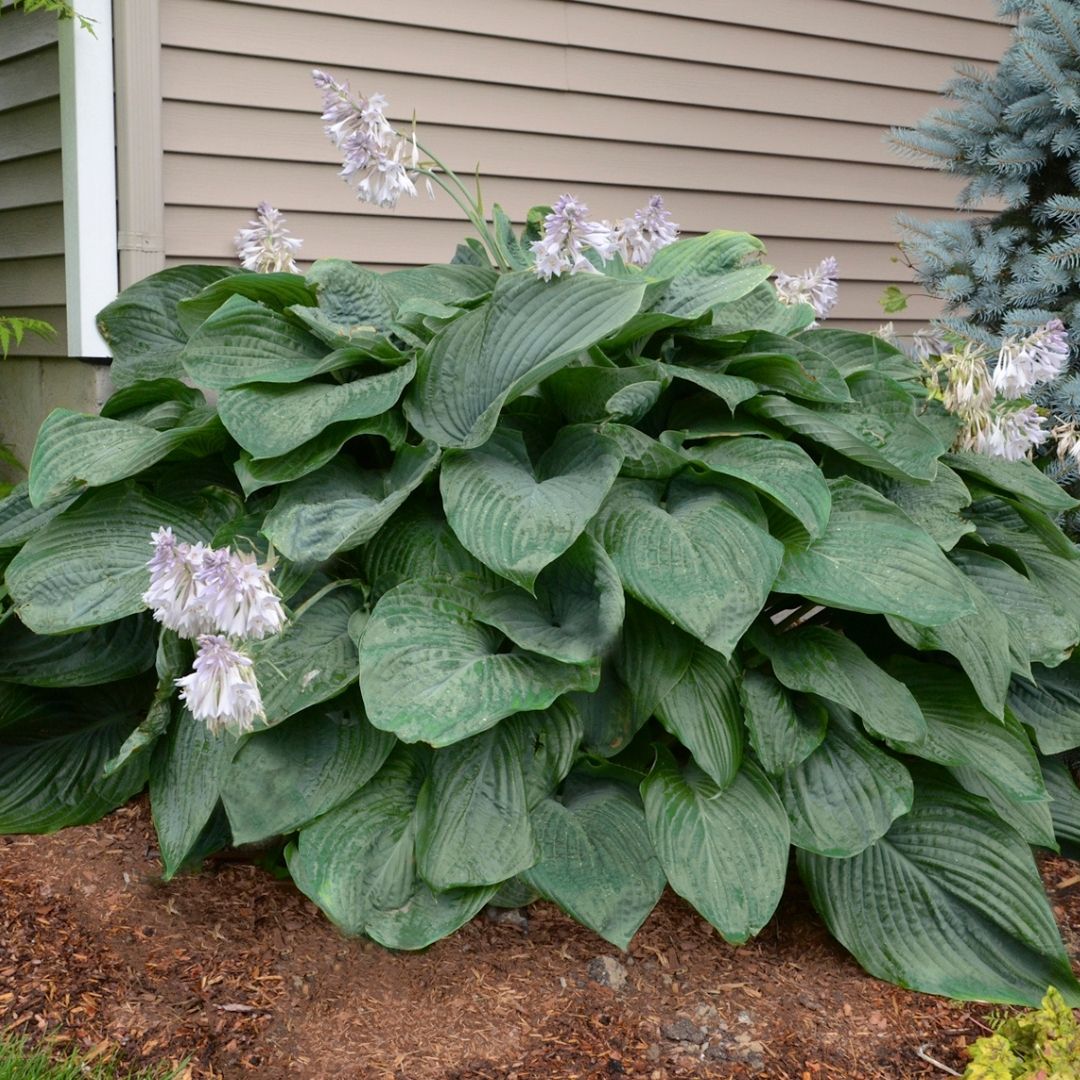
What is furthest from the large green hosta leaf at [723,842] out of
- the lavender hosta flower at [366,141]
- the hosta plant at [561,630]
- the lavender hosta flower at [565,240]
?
the lavender hosta flower at [366,141]

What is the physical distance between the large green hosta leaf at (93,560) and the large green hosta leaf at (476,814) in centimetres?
62

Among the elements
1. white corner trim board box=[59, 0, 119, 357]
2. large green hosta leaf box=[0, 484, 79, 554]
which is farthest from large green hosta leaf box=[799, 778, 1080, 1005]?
white corner trim board box=[59, 0, 119, 357]

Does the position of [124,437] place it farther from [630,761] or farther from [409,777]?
[630,761]

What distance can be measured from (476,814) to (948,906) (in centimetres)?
89

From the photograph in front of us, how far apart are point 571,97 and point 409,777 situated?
2.48m

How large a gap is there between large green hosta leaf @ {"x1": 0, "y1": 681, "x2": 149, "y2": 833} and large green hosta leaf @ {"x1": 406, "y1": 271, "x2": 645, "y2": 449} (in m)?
0.90

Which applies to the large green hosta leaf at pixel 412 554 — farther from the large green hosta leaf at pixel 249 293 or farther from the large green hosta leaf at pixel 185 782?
the large green hosta leaf at pixel 249 293

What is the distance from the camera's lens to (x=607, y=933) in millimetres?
1871

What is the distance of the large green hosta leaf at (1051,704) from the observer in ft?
8.03

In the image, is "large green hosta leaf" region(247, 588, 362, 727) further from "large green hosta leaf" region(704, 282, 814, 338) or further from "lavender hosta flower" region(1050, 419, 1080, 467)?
"lavender hosta flower" region(1050, 419, 1080, 467)

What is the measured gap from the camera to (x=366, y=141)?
2.28m

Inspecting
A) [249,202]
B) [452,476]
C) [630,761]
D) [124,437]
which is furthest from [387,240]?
[630,761]

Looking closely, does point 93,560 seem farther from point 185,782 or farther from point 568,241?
point 568,241

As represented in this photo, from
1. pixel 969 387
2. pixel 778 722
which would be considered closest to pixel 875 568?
pixel 778 722
